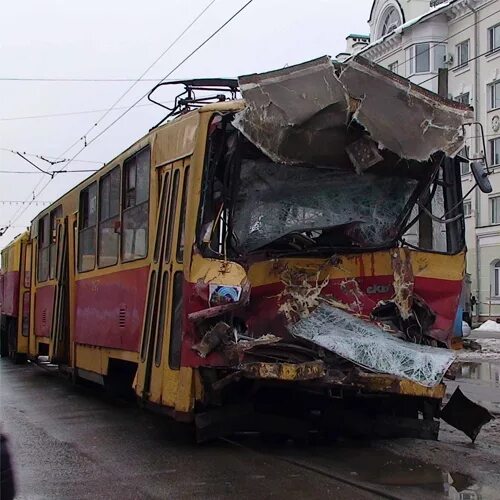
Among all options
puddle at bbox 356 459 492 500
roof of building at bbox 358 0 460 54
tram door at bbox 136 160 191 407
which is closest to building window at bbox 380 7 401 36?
roof of building at bbox 358 0 460 54

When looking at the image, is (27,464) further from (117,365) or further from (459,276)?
(459,276)

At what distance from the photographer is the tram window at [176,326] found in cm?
665

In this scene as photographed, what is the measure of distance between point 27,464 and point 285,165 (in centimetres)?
348

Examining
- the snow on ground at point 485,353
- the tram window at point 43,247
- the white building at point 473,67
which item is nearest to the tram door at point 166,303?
the tram window at point 43,247

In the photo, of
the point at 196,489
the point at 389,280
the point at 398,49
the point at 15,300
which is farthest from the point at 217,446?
the point at 398,49

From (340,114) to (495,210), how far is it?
1291 inches

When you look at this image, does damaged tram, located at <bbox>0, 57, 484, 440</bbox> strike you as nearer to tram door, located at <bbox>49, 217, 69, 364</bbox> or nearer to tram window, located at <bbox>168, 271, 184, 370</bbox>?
tram window, located at <bbox>168, 271, 184, 370</bbox>

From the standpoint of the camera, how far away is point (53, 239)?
528 inches

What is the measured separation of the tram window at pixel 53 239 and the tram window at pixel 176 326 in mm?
6336

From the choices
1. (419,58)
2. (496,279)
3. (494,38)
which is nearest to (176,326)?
(496,279)

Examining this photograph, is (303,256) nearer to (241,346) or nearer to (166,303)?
(241,346)

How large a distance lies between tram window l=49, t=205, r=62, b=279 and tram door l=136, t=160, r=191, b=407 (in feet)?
18.9

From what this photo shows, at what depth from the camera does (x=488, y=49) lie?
38219 mm

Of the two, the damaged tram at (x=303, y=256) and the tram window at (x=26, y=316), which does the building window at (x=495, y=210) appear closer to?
the tram window at (x=26, y=316)
